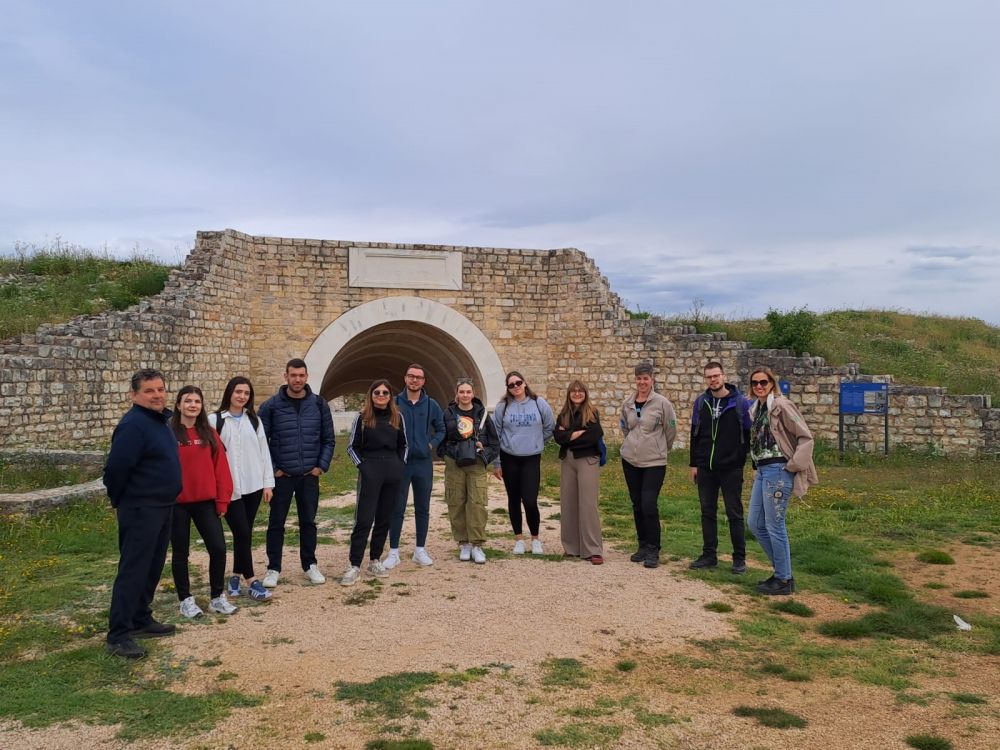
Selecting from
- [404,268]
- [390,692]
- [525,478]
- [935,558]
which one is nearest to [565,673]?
[390,692]

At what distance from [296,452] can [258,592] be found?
1.03 metres

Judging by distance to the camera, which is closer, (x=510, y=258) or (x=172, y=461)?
(x=172, y=461)

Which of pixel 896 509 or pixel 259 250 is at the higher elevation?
pixel 259 250

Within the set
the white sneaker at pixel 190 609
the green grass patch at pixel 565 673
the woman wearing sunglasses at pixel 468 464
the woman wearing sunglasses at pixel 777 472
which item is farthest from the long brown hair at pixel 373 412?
the woman wearing sunglasses at pixel 777 472

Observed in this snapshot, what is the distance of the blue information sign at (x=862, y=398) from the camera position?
1268 centimetres

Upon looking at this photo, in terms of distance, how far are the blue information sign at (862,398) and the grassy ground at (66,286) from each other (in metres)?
12.5

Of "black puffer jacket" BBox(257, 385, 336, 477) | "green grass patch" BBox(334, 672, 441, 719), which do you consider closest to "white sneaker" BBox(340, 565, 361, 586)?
"black puffer jacket" BBox(257, 385, 336, 477)

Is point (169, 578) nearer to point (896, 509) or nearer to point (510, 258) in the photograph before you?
point (896, 509)

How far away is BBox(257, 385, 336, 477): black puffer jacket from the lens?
5.61m

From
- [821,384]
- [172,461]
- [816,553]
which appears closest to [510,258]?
[821,384]

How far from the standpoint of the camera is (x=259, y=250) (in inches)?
551

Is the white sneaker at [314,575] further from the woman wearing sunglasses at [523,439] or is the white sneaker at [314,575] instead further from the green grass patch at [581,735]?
the green grass patch at [581,735]

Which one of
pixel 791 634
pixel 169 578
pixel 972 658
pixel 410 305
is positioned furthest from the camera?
pixel 410 305

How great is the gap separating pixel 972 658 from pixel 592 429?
3.19 meters
